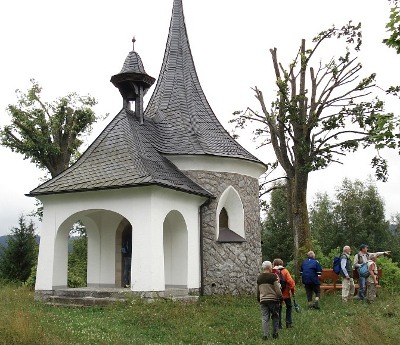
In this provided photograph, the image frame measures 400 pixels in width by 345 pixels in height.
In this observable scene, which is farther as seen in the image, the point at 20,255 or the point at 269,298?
the point at 20,255

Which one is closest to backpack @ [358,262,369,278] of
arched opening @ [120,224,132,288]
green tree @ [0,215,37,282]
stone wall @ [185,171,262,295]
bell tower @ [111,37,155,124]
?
stone wall @ [185,171,262,295]

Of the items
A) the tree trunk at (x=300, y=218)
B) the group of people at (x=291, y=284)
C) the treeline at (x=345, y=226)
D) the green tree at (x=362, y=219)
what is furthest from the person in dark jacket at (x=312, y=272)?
the green tree at (x=362, y=219)

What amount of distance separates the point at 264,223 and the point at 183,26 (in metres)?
26.0

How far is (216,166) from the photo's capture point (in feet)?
49.2

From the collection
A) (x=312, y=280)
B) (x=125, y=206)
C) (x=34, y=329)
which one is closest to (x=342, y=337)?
(x=312, y=280)

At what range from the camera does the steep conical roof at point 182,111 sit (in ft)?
50.0

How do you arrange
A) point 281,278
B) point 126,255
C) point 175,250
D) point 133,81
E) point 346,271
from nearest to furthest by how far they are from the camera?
point 281,278 → point 346,271 → point 175,250 → point 126,255 → point 133,81

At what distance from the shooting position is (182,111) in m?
16.7

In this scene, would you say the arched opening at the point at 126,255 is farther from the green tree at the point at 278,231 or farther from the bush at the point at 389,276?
the green tree at the point at 278,231

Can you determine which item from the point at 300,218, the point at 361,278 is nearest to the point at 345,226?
the point at 300,218

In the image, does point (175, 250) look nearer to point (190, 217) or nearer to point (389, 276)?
point (190, 217)

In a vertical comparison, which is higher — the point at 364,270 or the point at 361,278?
the point at 364,270

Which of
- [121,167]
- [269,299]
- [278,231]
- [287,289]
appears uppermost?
[278,231]

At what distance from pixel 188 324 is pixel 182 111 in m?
9.03
